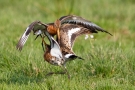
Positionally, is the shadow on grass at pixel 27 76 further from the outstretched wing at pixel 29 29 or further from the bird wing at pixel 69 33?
the outstretched wing at pixel 29 29

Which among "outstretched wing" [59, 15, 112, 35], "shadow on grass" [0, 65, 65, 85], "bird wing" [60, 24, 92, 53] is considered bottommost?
"shadow on grass" [0, 65, 65, 85]

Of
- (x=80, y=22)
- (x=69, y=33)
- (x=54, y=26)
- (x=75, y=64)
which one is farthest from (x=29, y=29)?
(x=75, y=64)

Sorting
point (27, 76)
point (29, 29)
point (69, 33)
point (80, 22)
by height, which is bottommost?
point (27, 76)

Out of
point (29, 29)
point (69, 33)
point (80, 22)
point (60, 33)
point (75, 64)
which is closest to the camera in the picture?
point (29, 29)

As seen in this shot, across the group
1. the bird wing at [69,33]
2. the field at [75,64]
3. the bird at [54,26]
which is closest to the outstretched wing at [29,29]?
the bird at [54,26]

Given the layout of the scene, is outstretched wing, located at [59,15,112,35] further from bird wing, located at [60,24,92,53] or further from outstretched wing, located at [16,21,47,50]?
outstretched wing, located at [16,21,47,50]

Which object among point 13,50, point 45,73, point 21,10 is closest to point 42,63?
point 45,73

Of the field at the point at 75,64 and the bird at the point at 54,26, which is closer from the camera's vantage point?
the bird at the point at 54,26

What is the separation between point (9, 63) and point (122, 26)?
14.5ft

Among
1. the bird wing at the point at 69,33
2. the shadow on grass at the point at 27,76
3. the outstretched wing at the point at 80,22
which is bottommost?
the shadow on grass at the point at 27,76

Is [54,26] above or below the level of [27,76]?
above

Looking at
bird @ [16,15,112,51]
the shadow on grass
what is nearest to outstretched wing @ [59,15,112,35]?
bird @ [16,15,112,51]

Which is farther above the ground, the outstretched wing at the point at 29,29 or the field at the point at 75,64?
the outstretched wing at the point at 29,29

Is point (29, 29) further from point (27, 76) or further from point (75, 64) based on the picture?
point (75, 64)
